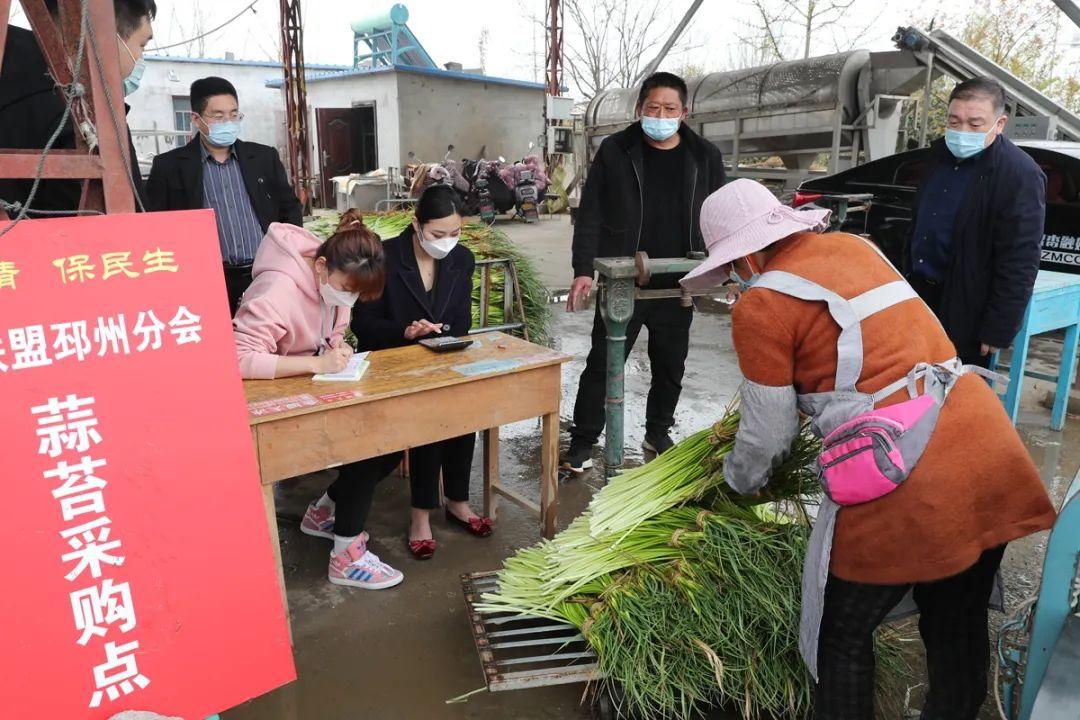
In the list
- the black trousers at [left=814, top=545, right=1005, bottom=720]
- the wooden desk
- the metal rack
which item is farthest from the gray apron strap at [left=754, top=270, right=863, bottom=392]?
the wooden desk

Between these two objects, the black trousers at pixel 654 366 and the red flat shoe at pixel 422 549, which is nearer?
the red flat shoe at pixel 422 549

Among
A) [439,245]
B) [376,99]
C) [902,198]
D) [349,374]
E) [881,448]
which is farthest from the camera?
[376,99]

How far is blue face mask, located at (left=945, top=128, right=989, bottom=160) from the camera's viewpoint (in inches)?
117

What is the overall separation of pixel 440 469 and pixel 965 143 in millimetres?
2436

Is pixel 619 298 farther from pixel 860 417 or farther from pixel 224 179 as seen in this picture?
pixel 224 179

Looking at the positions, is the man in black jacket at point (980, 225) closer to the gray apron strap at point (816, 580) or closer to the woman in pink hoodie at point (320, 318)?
the gray apron strap at point (816, 580)

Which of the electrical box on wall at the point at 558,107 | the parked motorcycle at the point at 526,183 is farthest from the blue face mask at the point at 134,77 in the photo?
the electrical box on wall at the point at 558,107

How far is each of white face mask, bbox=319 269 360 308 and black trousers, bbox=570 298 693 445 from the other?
1292 mm

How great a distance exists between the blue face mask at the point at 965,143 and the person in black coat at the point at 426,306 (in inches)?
77.3

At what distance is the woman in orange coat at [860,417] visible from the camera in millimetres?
1571

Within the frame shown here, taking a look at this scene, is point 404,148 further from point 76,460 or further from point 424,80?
point 76,460

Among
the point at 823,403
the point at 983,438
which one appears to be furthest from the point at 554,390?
the point at 983,438

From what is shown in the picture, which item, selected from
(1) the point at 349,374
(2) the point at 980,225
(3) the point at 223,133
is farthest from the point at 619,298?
(3) the point at 223,133

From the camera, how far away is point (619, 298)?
2.26 m
